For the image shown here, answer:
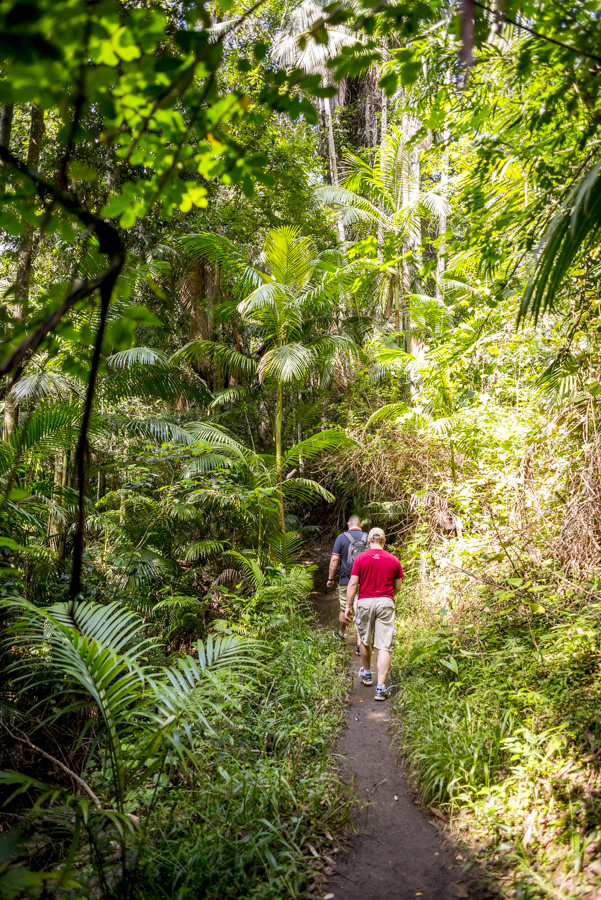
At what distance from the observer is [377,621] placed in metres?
5.72

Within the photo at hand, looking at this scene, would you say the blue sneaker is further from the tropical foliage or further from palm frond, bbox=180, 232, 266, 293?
palm frond, bbox=180, 232, 266, 293

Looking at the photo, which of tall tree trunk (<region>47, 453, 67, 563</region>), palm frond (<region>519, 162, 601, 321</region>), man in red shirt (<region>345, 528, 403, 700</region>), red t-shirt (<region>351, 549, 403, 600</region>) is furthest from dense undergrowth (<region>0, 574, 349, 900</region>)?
palm frond (<region>519, 162, 601, 321</region>)

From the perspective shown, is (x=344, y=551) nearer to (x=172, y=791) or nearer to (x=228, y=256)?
(x=172, y=791)

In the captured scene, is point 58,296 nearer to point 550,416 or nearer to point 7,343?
point 7,343

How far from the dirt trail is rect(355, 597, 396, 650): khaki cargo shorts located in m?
0.93

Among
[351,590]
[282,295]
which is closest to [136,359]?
[282,295]

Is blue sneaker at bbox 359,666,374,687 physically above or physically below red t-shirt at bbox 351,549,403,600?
below

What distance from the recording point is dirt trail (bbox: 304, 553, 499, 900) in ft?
9.87

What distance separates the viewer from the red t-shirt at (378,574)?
572cm

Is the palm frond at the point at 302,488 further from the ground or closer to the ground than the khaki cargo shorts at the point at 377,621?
further from the ground

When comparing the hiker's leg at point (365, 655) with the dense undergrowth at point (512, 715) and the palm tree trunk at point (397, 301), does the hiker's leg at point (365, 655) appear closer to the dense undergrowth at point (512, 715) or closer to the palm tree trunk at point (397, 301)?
the dense undergrowth at point (512, 715)

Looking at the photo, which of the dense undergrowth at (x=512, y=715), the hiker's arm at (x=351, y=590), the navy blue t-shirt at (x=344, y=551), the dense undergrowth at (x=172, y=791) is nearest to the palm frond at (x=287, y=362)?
the navy blue t-shirt at (x=344, y=551)

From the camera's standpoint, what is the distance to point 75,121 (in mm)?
1750

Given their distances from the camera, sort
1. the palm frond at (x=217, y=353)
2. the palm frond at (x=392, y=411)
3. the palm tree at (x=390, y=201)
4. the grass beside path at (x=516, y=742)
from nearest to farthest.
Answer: the grass beside path at (x=516, y=742)
the palm frond at (x=392, y=411)
the palm frond at (x=217, y=353)
the palm tree at (x=390, y=201)
